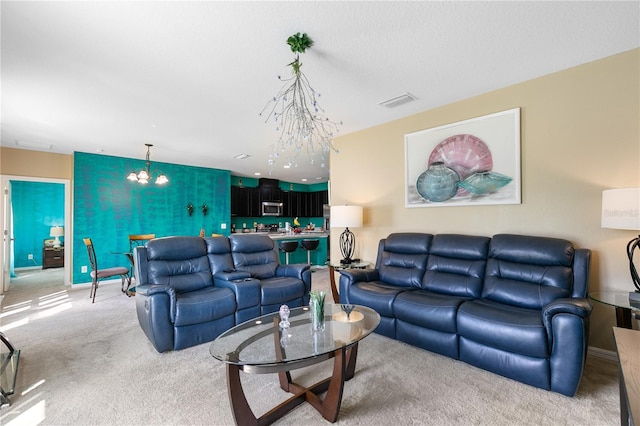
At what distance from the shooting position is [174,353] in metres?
2.69

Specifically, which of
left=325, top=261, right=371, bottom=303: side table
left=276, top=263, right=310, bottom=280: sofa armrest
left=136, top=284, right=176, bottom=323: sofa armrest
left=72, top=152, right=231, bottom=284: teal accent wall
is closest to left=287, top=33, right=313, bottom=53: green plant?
left=136, top=284, right=176, bottom=323: sofa armrest

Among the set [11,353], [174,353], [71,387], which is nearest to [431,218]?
[174,353]

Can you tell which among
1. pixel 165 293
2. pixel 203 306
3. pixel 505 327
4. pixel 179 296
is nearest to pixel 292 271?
pixel 203 306

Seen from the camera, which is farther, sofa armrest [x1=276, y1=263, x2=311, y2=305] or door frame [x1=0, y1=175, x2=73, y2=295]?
door frame [x1=0, y1=175, x2=73, y2=295]

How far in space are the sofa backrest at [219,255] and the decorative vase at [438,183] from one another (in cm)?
262

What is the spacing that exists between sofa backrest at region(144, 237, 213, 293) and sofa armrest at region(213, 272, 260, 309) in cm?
22

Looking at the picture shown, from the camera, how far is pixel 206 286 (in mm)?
3395

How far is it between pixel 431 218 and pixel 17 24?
163 inches

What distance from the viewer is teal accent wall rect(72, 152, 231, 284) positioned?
561cm

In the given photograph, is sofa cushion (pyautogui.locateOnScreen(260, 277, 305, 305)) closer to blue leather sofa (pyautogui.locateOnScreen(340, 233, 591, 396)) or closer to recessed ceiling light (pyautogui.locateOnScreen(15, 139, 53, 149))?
blue leather sofa (pyautogui.locateOnScreen(340, 233, 591, 396))

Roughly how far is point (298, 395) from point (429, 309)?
132 cm

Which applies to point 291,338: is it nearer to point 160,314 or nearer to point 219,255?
point 160,314

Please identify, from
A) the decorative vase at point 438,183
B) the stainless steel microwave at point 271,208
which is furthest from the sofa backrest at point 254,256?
the stainless steel microwave at point 271,208

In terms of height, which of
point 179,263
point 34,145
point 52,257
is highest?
point 34,145
